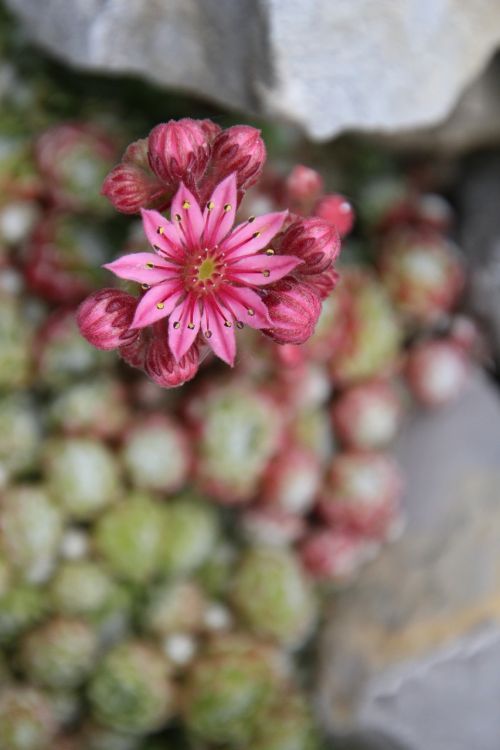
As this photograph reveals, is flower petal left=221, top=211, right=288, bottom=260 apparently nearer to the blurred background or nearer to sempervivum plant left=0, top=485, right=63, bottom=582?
the blurred background

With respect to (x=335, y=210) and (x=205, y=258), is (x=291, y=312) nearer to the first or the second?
(x=205, y=258)

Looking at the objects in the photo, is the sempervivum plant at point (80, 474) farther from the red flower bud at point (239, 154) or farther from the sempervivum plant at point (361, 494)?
the red flower bud at point (239, 154)

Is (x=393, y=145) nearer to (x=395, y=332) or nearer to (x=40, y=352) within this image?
(x=395, y=332)

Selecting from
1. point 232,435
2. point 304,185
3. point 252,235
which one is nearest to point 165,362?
point 252,235

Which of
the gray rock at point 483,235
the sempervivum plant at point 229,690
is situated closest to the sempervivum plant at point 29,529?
the sempervivum plant at point 229,690

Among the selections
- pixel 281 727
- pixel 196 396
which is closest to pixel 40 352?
pixel 196 396

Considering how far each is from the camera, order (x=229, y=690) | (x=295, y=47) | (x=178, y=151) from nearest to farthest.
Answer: (x=178, y=151) → (x=295, y=47) → (x=229, y=690)

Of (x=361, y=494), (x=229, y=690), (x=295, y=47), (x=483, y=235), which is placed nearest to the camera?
(x=295, y=47)
